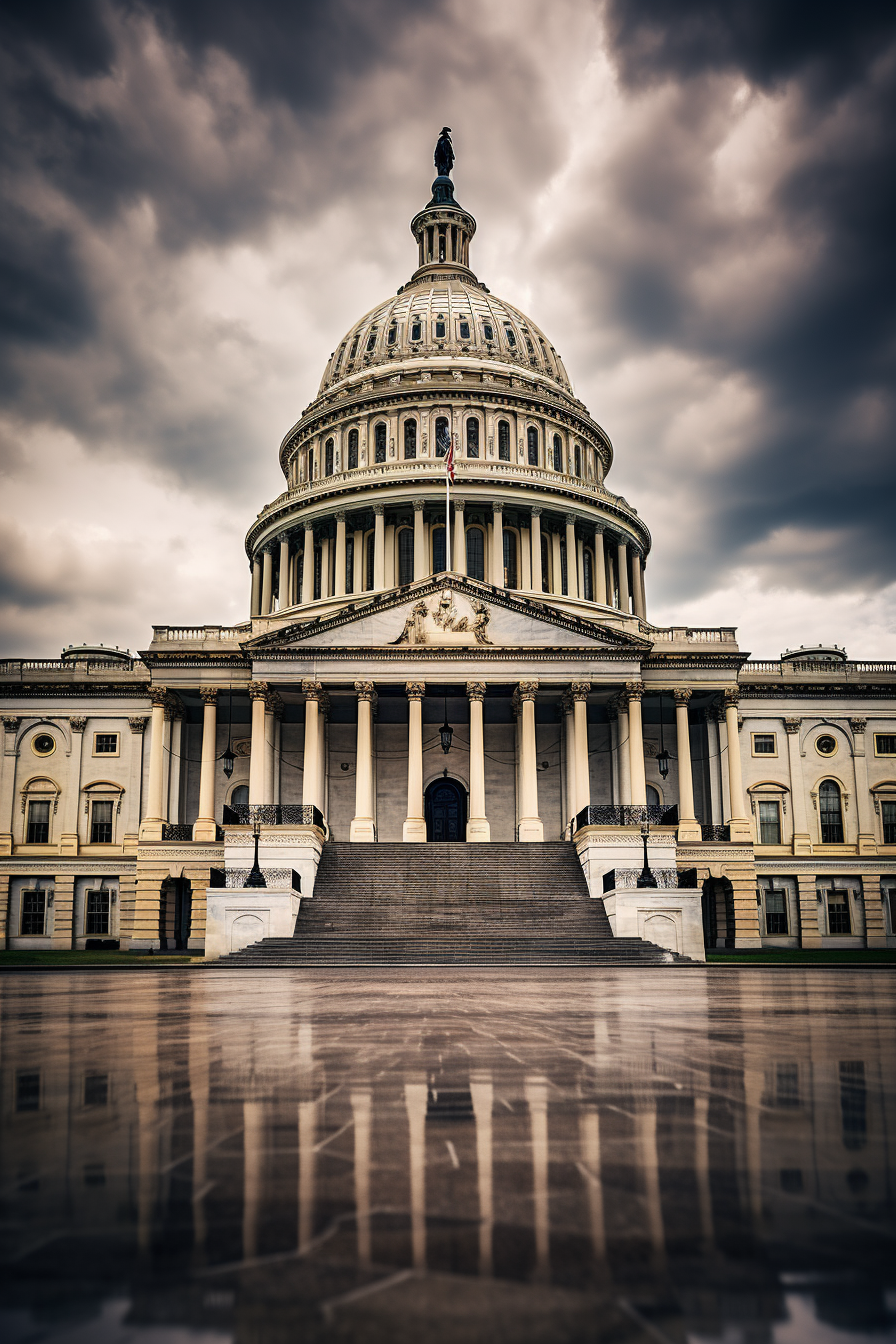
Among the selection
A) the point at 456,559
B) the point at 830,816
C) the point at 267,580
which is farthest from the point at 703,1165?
the point at 267,580

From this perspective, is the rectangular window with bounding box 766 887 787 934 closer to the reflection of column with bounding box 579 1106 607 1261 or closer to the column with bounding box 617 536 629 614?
the column with bounding box 617 536 629 614

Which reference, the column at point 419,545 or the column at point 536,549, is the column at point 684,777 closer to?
the column at point 536,549

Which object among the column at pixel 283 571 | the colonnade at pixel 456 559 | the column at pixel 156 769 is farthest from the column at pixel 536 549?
the column at pixel 156 769

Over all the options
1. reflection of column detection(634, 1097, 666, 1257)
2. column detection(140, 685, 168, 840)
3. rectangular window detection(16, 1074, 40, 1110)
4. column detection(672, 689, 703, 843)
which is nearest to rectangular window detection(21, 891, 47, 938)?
column detection(140, 685, 168, 840)

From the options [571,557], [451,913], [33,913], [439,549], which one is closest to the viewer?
[451,913]

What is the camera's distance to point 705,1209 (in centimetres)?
371

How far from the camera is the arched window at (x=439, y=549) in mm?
68750

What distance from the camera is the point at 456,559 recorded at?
66562 millimetres

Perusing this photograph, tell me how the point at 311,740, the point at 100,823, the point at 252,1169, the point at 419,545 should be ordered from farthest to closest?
the point at 419,545 → the point at 100,823 → the point at 311,740 → the point at 252,1169

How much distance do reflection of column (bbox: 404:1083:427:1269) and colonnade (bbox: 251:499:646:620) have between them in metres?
57.9

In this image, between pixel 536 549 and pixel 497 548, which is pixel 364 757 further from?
pixel 536 549

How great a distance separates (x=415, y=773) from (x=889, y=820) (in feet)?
95.7

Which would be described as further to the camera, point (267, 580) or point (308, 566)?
point (267, 580)

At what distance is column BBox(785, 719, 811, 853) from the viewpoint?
194 ft
